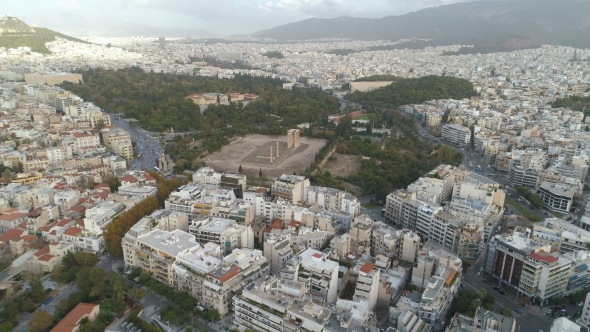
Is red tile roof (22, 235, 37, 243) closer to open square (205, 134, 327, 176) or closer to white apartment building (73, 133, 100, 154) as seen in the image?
white apartment building (73, 133, 100, 154)

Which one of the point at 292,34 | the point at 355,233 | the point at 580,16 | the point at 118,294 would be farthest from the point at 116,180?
the point at 292,34

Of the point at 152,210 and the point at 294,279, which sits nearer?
the point at 294,279

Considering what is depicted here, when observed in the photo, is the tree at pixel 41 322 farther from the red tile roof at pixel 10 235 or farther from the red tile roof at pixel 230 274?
the red tile roof at pixel 10 235

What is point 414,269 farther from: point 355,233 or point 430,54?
point 430,54

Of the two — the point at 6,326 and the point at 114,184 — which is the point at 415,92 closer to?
the point at 114,184

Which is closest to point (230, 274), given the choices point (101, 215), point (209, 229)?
point (209, 229)
